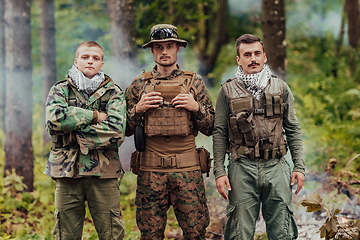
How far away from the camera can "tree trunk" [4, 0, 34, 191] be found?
580 centimetres

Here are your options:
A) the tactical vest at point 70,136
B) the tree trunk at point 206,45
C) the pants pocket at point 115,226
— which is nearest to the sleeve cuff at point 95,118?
the tactical vest at point 70,136

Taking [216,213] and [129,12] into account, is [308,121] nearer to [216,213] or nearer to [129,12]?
[216,213]

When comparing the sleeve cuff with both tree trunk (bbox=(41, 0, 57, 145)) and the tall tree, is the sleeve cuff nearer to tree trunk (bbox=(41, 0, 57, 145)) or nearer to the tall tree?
tree trunk (bbox=(41, 0, 57, 145))

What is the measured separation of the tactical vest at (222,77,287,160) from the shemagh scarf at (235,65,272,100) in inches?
1.7

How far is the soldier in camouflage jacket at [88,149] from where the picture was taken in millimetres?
3037

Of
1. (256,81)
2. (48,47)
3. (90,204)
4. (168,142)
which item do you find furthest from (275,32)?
(48,47)

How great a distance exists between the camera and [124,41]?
595cm

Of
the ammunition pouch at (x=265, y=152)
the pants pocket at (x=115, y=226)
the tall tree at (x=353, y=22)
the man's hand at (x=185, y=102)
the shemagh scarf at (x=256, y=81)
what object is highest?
the tall tree at (x=353, y=22)

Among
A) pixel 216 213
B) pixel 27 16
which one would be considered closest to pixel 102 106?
pixel 216 213

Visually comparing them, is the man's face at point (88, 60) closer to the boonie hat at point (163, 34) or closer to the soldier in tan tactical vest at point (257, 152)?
the boonie hat at point (163, 34)

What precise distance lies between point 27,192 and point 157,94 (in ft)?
11.9

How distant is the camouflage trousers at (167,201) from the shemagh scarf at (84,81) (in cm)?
100

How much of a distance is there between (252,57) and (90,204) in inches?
84.4

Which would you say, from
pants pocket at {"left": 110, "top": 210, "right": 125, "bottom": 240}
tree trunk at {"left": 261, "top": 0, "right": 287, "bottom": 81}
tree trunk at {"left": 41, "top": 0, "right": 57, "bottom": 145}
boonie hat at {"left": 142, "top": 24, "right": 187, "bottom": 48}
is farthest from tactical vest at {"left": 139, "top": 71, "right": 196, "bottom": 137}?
tree trunk at {"left": 41, "top": 0, "right": 57, "bottom": 145}
